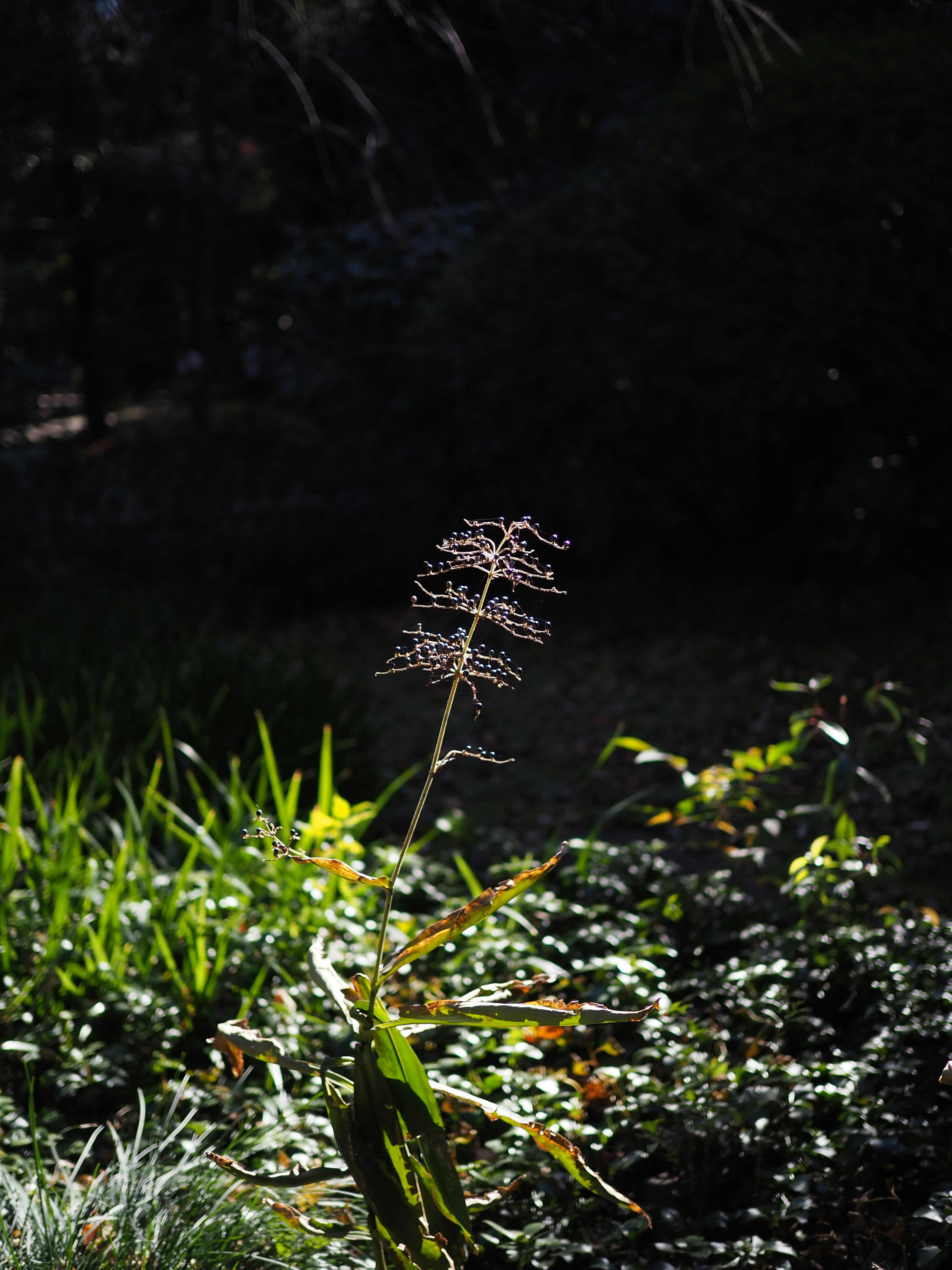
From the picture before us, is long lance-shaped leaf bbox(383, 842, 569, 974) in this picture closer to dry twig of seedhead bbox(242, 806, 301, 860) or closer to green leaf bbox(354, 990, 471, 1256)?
green leaf bbox(354, 990, 471, 1256)

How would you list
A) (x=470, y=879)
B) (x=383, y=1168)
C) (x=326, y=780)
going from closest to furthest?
(x=383, y=1168) → (x=470, y=879) → (x=326, y=780)

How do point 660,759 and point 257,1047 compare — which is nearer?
point 257,1047

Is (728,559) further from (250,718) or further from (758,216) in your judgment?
(250,718)

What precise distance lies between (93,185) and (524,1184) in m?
10.1

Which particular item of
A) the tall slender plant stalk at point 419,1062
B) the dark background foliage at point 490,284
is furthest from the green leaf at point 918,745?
the dark background foliage at point 490,284

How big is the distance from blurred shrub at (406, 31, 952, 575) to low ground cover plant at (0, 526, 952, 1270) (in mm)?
3949

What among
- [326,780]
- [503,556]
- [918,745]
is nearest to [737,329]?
[918,745]

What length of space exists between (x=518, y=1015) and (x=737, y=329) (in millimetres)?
5852

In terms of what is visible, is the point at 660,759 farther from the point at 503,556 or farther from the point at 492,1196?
the point at 503,556

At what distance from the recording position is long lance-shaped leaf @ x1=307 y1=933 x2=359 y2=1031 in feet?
4.81

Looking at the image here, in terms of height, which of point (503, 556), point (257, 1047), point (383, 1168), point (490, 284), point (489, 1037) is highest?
point (490, 284)

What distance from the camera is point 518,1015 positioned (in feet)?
4.39

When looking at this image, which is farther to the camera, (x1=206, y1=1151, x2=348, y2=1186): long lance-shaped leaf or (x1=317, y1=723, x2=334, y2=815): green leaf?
(x1=317, y1=723, x2=334, y2=815): green leaf

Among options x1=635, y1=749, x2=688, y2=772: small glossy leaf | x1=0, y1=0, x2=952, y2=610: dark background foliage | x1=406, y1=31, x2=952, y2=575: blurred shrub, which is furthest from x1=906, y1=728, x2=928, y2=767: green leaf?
x1=406, y1=31, x2=952, y2=575: blurred shrub
